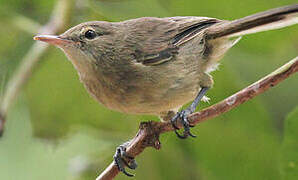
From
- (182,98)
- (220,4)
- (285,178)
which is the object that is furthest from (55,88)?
(285,178)

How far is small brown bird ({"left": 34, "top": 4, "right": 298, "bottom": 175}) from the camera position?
3.19 meters

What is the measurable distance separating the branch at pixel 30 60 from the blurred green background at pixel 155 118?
0.06 m

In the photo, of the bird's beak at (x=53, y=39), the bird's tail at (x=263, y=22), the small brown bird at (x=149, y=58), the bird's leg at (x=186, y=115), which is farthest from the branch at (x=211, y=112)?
the bird's beak at (x=53, y=39)

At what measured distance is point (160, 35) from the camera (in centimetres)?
351

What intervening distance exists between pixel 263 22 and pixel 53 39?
44.7 inches

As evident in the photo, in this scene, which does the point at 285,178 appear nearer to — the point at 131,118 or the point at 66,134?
the point at 131,118

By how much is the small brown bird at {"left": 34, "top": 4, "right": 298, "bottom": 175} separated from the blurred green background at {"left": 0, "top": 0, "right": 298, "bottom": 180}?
4.2 inches

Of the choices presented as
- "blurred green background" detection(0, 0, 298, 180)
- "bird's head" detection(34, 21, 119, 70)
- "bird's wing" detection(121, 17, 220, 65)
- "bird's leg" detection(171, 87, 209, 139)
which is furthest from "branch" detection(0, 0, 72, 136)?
"bird's leg" detection(171, 87, 209, 139)

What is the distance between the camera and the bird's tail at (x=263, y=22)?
2.50 metres

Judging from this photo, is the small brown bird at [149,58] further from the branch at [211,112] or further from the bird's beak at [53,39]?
the branch at [211,112]

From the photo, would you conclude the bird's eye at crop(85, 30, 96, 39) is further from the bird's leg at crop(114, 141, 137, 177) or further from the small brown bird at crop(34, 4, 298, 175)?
the bird's leg at crop(114, 141, 137, 177)

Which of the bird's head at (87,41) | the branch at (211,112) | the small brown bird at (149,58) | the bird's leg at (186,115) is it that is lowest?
the branch at (211,112)

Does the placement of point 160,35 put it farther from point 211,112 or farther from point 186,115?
point 211,112

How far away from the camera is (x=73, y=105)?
3738mm
